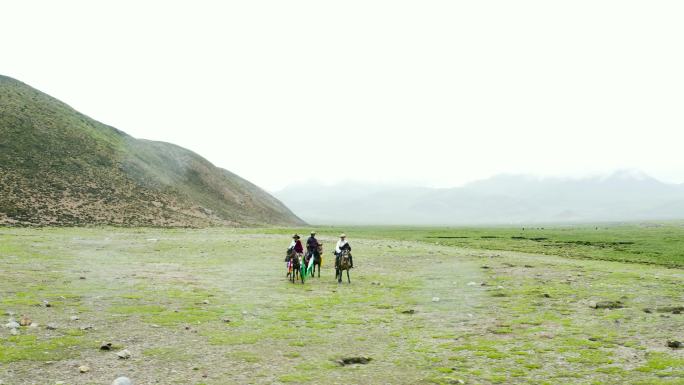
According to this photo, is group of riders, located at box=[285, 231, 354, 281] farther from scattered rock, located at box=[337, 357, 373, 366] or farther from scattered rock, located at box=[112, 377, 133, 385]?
scattered rock, located at box=[112, 377, 133, 385]

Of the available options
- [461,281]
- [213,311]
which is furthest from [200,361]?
[461,281]

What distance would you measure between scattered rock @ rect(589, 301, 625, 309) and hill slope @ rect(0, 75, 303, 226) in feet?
280

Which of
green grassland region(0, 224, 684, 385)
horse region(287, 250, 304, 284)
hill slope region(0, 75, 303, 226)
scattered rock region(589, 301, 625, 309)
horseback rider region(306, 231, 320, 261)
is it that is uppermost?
hill slope region(0, 75, 303, 226)

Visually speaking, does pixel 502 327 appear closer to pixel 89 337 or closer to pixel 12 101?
pixel 89 337

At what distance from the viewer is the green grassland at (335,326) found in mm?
12289

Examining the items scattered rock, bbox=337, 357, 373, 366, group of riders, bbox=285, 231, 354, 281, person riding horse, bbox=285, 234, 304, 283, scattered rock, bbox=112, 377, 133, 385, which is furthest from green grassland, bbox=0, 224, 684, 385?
group of riders, bbox=285, 231, 354, 281

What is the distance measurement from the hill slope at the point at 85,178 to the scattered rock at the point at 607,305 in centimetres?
8527

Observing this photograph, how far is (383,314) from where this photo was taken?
19938 mm

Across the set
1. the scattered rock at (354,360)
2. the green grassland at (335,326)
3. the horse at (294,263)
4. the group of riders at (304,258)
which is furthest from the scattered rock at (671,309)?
the horse at (294,263)

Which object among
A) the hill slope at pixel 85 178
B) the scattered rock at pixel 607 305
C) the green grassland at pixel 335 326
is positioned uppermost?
the hill slope at pixel 85 178

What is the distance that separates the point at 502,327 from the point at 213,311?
11308mm

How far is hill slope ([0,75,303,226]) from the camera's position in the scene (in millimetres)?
92438

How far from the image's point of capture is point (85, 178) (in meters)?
109

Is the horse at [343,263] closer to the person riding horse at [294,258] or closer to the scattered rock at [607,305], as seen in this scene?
the person riding horse at [294,258]
